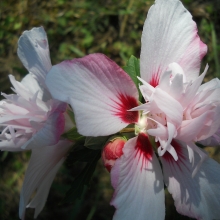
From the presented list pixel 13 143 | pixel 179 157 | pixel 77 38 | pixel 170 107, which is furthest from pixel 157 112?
pixel 77 38

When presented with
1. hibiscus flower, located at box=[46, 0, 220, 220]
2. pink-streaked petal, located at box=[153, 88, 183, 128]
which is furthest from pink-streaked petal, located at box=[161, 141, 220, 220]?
pink-streaked petal, located at box=[153, 88, 183, 128]

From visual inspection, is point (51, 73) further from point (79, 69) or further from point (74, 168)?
point (74, 168)

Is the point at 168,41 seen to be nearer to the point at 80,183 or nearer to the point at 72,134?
the point at 72,134

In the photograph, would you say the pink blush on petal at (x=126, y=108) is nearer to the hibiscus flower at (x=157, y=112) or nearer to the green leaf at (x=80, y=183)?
the hibiscus flower at (x=157, y=112)

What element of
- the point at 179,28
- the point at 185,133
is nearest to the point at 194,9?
the point at 179,28

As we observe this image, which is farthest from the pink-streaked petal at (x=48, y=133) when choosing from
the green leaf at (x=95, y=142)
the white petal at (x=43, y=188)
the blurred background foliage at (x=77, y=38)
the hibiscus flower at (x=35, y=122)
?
the blurred background foliage at (x=77, y=38)

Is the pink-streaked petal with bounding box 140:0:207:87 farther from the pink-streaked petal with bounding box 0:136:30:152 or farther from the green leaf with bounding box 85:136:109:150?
the pink-streaked petal with bounding box 0:136:30:152
